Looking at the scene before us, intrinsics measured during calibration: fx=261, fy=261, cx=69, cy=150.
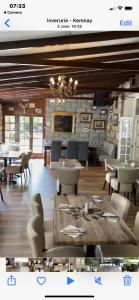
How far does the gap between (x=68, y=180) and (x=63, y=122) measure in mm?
5708

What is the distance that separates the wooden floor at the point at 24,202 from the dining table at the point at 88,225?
1.22 feet

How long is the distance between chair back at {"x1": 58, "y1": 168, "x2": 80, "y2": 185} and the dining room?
0.02m

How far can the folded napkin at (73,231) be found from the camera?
2.20 metres

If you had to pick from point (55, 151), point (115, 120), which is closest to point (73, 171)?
point (55, 151)

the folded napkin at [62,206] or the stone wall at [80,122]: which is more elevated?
the stone wall at [80,122]

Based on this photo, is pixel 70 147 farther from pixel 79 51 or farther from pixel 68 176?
pixel 79 51

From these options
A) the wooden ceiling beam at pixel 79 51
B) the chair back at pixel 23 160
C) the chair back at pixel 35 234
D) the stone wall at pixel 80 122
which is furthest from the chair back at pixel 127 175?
the stone wall at pixel 80 122

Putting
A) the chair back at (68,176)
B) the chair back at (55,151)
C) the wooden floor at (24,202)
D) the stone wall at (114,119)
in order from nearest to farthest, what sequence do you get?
the wooden floor at (24,202) → the chair back at (68,176) → the stone wall at (114,119) → the chair back at (55,151)

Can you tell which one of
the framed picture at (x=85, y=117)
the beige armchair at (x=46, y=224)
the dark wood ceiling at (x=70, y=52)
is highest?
the dark wood ceiling at (x=70, y=52)

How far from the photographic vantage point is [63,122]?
10281 millimetres

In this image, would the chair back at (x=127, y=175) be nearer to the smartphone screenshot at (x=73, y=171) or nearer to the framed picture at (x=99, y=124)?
the smartphone screenshot at (x=73, y=171)

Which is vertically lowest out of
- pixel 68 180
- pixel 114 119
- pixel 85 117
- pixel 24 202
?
pixel 24 202

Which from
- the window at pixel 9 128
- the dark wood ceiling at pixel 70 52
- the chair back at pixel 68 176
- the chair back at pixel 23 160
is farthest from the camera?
the window at pixel 9 128

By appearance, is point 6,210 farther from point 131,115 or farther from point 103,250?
point 131,115
